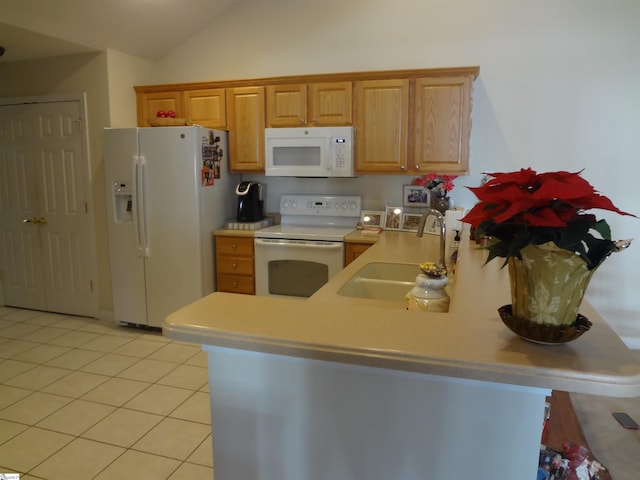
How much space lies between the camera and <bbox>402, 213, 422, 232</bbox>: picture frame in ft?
12.8

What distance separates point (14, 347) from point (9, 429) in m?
1.40

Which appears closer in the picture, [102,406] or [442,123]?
[102,406]

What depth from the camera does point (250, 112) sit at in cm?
392

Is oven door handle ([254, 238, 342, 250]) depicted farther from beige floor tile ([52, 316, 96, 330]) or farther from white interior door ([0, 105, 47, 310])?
white interior door ([0, 105, 47, 310])

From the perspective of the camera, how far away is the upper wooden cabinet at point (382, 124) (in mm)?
3549

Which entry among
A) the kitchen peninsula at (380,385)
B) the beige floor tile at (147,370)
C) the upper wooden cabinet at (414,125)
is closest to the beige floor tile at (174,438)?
the beige floor tile at (147,370)

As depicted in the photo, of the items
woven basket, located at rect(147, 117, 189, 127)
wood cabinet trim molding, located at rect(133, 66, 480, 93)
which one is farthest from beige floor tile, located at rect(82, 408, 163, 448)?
wood cabinet trim molding, located at rect(133, 66, 480, 93)

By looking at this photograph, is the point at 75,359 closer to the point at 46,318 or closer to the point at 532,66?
the point at 46,318

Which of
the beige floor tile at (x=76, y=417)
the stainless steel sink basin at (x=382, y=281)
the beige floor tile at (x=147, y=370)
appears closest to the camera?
the stainless steel sink basin at (x=382, y=281)

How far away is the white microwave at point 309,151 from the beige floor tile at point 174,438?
2.17m

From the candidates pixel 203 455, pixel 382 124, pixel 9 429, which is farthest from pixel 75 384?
pixel 382 124

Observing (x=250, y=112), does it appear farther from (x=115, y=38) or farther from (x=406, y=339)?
(x=406, y=339)

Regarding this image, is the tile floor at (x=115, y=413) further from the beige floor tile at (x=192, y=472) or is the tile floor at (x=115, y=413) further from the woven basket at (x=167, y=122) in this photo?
the woven basket at (x=167, y=122)

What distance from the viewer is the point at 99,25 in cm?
354
